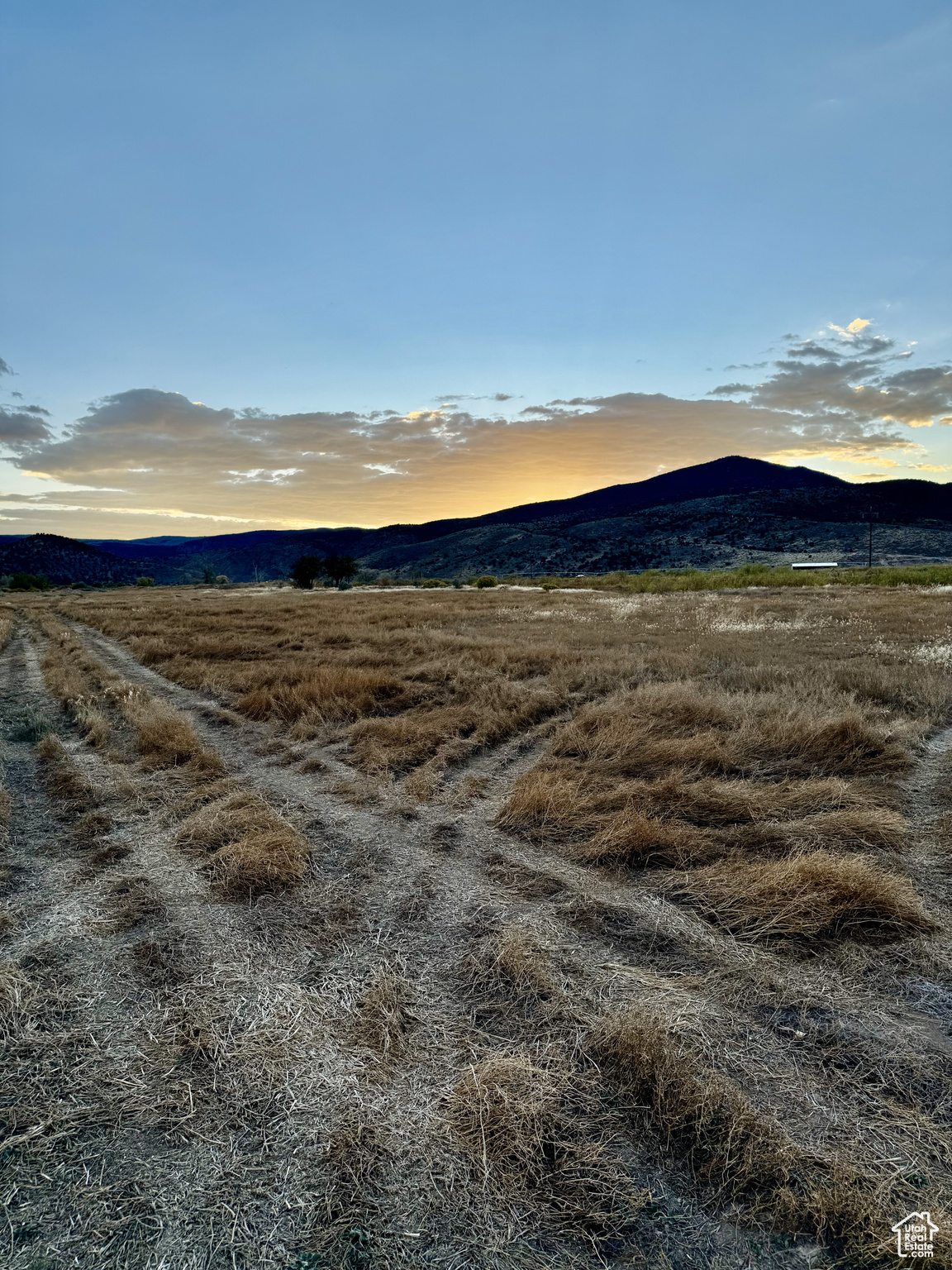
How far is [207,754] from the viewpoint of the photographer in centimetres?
791

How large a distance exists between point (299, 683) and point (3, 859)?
6.52 meters

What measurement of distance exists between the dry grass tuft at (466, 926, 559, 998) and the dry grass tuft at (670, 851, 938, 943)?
137cm

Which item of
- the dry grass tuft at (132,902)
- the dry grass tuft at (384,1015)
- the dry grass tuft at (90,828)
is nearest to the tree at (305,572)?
Result: the dry grass tuft at (90,828)

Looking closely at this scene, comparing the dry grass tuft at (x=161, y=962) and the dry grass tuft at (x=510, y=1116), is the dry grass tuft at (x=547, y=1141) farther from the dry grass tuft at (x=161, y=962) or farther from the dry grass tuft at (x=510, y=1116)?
the dry grass tuft at (x=161, y=962)

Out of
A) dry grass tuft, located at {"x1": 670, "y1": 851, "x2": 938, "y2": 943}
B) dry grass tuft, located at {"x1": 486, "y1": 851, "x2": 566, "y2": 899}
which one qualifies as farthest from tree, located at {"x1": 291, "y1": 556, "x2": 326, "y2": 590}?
dry grass tuft, located at {"x1": 670, "y1": 851, "x2": 938, "y2": 943}

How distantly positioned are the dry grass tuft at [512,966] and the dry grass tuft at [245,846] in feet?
5.94

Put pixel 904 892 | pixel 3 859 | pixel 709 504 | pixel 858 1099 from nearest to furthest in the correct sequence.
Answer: pixel 858 1099 → pixel 904 892 → pixel 3 859 → pixel 709 504

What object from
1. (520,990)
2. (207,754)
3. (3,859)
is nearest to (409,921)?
(520,990)

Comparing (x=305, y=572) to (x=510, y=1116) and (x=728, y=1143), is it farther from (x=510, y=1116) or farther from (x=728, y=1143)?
(x=728, y=1143)

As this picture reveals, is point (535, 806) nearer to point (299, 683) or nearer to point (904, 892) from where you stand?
point (904, 892)

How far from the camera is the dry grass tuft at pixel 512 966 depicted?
11.5ft

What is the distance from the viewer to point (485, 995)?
11.5 ft

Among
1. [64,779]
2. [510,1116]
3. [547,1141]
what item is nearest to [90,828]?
[64,779]

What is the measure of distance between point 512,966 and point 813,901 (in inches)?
86.9
